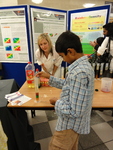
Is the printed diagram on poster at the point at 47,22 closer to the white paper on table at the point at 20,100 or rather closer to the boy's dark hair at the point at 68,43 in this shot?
the white paper on table at the point at 20,100

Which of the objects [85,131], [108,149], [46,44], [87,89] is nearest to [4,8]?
[46,44]

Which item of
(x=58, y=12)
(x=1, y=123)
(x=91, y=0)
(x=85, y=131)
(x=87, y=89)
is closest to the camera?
(x=87, y=89)

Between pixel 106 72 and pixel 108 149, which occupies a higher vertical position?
pixel 106 72

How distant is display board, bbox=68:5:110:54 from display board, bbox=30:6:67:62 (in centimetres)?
23

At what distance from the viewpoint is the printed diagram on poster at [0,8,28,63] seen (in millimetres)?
2277

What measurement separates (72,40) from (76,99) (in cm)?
36

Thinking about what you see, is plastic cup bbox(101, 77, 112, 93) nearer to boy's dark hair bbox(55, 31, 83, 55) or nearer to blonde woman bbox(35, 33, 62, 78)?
boy's dark hair bbox(55, 31, 83, 55)

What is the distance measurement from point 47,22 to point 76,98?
2244 millimetres

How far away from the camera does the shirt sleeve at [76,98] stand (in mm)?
617

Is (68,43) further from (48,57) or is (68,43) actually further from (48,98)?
(48,57)

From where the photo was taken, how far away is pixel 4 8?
223cm

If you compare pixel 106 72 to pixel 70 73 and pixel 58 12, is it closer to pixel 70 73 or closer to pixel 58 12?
pixel 70 73

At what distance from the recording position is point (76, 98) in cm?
64

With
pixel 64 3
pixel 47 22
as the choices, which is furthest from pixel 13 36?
pixel 64 3
